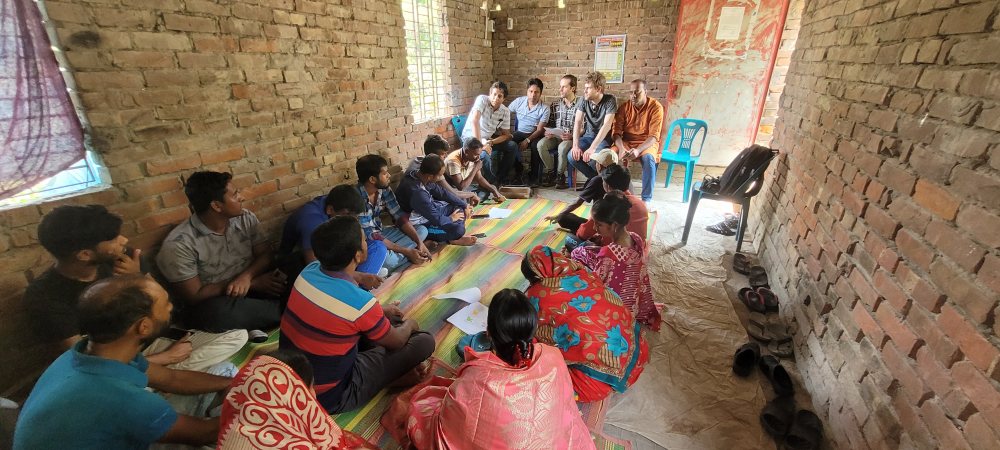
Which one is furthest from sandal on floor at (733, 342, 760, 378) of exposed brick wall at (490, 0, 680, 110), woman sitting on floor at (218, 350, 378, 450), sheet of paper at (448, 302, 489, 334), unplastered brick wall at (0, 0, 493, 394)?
exposed brick wall at (490, 0, 680, 110)

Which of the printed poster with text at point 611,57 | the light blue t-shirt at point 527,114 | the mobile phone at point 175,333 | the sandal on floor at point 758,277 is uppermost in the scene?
the printed poster with text at point 611,57

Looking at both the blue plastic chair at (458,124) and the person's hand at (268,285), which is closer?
the person's hand at (268,285)

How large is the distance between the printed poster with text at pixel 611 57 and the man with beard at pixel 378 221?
3.68 meters

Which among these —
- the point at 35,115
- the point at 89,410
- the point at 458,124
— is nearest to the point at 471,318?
the point at 89,410

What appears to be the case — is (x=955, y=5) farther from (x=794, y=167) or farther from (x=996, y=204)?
(x=794, y=167)

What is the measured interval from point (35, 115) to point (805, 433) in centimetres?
385

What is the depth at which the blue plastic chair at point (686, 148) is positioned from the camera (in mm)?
4883

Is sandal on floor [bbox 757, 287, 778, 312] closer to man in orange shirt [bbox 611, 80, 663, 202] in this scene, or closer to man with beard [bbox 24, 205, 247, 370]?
man in orange shirt [bbox 611, 80, 663, 202]

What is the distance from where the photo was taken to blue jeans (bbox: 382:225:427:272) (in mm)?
3205

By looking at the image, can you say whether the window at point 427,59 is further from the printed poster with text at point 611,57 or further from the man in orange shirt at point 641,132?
the man in orange shirt at point 641,132

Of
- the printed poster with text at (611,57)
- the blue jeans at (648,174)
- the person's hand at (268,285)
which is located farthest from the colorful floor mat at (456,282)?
the printed poster with text at (611,57)

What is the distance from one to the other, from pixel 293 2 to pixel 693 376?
145 inches

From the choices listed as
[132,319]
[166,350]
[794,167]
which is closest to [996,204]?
[794,167]

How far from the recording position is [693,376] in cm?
220
